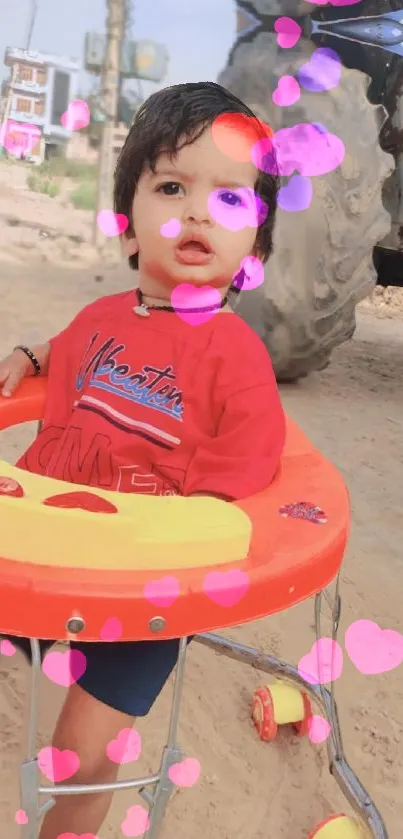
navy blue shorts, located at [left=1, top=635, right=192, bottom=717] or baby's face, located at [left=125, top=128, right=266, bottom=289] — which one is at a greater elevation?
baby's face, located at [left=125, top=128, right=266, bottom=289]

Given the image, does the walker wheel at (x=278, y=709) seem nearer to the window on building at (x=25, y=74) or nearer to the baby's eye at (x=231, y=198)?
the baby's eye at (x=231, y=198)

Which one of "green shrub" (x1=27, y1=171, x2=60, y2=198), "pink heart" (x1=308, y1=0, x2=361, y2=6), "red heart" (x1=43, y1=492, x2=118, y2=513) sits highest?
"pink heart" (x1=308, y1=0, x2=361, y2=6)

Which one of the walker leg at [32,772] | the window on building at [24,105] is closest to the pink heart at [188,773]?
the walker leg at [32,772]

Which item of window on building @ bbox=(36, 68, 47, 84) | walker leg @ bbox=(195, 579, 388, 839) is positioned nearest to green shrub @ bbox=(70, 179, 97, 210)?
window on building @ bbox=(36, 68, 47, 84)

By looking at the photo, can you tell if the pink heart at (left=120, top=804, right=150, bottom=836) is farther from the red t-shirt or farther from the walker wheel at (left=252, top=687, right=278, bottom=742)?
the red t-shirt

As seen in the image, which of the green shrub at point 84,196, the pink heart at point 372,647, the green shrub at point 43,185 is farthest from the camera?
the green shrub at point 43,185

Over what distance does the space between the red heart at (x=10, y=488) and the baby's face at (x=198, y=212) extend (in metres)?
0.26

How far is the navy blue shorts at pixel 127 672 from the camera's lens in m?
0.64

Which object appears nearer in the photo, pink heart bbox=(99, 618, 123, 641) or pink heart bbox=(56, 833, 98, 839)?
pink heart bbox=(99, 618, 123, 641)

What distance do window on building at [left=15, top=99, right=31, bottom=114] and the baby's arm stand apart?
7.72 feet

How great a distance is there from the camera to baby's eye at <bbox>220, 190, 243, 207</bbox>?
0.74 m

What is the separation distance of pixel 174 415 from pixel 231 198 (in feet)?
0.63

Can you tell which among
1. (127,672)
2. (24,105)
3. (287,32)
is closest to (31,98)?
(24,105)

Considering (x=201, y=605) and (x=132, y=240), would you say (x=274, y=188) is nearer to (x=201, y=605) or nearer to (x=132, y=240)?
(x=132, y=240)
